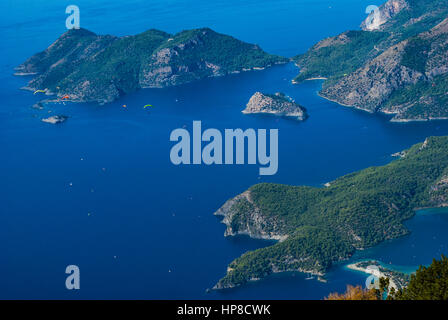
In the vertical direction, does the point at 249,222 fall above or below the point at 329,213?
below

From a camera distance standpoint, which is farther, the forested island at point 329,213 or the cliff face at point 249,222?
the cliff face at point 249,222

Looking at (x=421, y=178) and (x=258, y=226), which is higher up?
(x=421, y=178)

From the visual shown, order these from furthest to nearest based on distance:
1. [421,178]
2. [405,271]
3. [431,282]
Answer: [421,178], [405,271], [431,282]

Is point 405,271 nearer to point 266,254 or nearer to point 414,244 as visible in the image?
point 414,244

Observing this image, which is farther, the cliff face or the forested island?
the cliff face

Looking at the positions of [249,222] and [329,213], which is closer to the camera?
[329,213]
